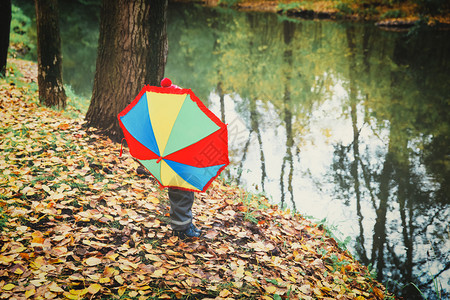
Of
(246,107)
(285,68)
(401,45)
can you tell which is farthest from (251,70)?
(401,45)

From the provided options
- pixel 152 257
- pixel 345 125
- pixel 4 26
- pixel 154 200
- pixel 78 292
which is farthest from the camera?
pixel 345 125

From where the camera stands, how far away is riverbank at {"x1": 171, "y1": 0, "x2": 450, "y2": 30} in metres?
21.7

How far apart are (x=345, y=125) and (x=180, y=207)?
7.50 metres

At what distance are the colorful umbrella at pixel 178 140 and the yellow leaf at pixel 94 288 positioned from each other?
3.04 ft

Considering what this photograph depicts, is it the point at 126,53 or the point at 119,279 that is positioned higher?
the point at 126,53

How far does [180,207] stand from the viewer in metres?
3.12

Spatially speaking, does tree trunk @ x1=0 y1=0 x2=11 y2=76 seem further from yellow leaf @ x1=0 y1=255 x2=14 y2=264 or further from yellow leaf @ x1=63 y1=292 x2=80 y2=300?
yellow leaf @ x1=63 y1=292 x2=80 y2=300

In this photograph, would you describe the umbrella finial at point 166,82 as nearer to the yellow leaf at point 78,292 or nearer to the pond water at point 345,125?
the yellow leaf at point 78,292

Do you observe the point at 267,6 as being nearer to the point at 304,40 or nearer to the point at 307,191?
the point at 304,40

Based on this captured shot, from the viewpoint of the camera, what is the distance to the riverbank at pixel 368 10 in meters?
21.7

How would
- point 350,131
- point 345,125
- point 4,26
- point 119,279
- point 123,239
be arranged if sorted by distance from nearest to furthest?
point 119,279
point 123,239
point 4,26
point 350,131
point 345,125

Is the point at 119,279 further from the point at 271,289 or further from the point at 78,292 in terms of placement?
the point at 271,289

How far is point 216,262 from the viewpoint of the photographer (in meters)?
3.17

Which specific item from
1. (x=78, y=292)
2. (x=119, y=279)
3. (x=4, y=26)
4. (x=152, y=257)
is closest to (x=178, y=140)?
(x=152, y=257)
